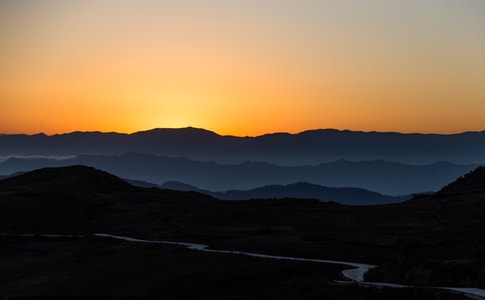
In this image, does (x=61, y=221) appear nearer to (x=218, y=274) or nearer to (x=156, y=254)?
(x=156, y=254)

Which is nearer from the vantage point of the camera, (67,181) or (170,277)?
(170,277)

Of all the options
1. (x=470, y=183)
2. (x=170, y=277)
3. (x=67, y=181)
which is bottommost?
(x=170, y=277)

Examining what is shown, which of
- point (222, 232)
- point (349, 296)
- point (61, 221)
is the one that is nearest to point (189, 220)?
point (222, 232)

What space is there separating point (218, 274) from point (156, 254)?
17614mm

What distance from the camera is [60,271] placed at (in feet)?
242

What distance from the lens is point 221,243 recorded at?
86.2 m

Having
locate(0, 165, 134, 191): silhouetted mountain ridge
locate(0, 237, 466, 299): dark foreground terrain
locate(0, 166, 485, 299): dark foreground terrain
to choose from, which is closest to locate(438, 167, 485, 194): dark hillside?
locate(0, 166, 485, 299): dark foreground terrain

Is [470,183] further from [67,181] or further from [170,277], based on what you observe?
[170,277]

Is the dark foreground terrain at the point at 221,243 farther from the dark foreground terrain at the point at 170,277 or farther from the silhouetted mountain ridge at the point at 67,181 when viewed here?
the silhouetted mountain ridge at the point at 67,181

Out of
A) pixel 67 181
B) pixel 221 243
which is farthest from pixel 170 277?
pixel 67 181

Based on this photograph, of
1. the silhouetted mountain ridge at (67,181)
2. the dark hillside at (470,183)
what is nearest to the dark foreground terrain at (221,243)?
the silhouetted mountain ridge at (67,181)

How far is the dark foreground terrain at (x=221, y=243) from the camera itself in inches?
1967

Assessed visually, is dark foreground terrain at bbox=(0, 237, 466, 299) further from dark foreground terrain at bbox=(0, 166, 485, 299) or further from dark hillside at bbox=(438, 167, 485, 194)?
dark hillside at bbox=(438, 167, 485, 194)

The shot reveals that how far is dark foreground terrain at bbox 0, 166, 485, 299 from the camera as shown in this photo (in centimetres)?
4997
